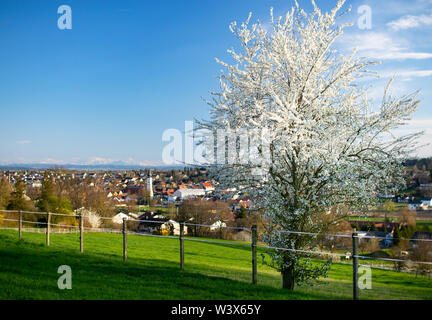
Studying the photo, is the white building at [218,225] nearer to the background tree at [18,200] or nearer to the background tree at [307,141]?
the background tree at [307,141]

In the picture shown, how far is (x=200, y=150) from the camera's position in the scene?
9.80 meters

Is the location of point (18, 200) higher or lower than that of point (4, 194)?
lower

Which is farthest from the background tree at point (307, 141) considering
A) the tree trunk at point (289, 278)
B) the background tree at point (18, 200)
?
the background tree at point (18, 200)

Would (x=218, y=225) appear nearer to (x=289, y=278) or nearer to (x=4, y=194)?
(x=289, y=278)

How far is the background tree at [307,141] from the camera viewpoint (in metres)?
7.91

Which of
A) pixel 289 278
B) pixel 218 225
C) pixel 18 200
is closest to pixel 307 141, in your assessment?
pixel 289 278

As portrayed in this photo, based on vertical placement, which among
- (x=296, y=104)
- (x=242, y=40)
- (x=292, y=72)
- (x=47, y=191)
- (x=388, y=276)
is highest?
(x=242, y=40)

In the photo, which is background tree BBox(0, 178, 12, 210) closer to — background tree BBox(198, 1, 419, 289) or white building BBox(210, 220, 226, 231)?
white building BBox(210, 220, 226, 231)

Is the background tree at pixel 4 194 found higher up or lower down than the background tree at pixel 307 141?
lower down

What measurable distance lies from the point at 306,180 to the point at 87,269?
6.24 m

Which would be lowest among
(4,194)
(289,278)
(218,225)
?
(4,194)

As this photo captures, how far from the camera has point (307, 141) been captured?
7848 mm
